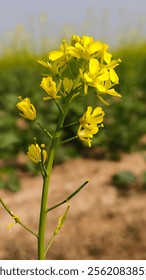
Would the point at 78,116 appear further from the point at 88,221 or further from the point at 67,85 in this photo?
the point at 67,85

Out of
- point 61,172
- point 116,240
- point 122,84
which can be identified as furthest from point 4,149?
point 116,240

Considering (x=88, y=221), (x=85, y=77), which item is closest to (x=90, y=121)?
(x=85, y=77)

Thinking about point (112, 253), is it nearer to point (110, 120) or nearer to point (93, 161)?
point (93, 161)

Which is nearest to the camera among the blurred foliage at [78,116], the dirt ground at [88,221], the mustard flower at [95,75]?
the mustard flower at [95,75]

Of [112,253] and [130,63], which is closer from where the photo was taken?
[112,253]

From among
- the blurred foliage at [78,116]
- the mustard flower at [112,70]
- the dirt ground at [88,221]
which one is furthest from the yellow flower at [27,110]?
the blurred foliage at [78,116]

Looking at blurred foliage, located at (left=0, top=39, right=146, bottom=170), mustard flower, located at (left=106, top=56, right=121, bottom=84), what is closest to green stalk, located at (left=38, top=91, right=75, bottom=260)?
mustard flower, located at (left=106, top=56, right=121, bottom=84)

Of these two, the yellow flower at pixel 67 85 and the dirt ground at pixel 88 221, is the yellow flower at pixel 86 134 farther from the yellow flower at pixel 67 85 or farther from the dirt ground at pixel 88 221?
the dirt ground at pixel 88 221

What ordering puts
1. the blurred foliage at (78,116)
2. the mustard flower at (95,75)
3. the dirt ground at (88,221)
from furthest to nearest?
the blurred foliage at (78,116), the dirt ground at (88,221), the mustard flower at (95,75)
